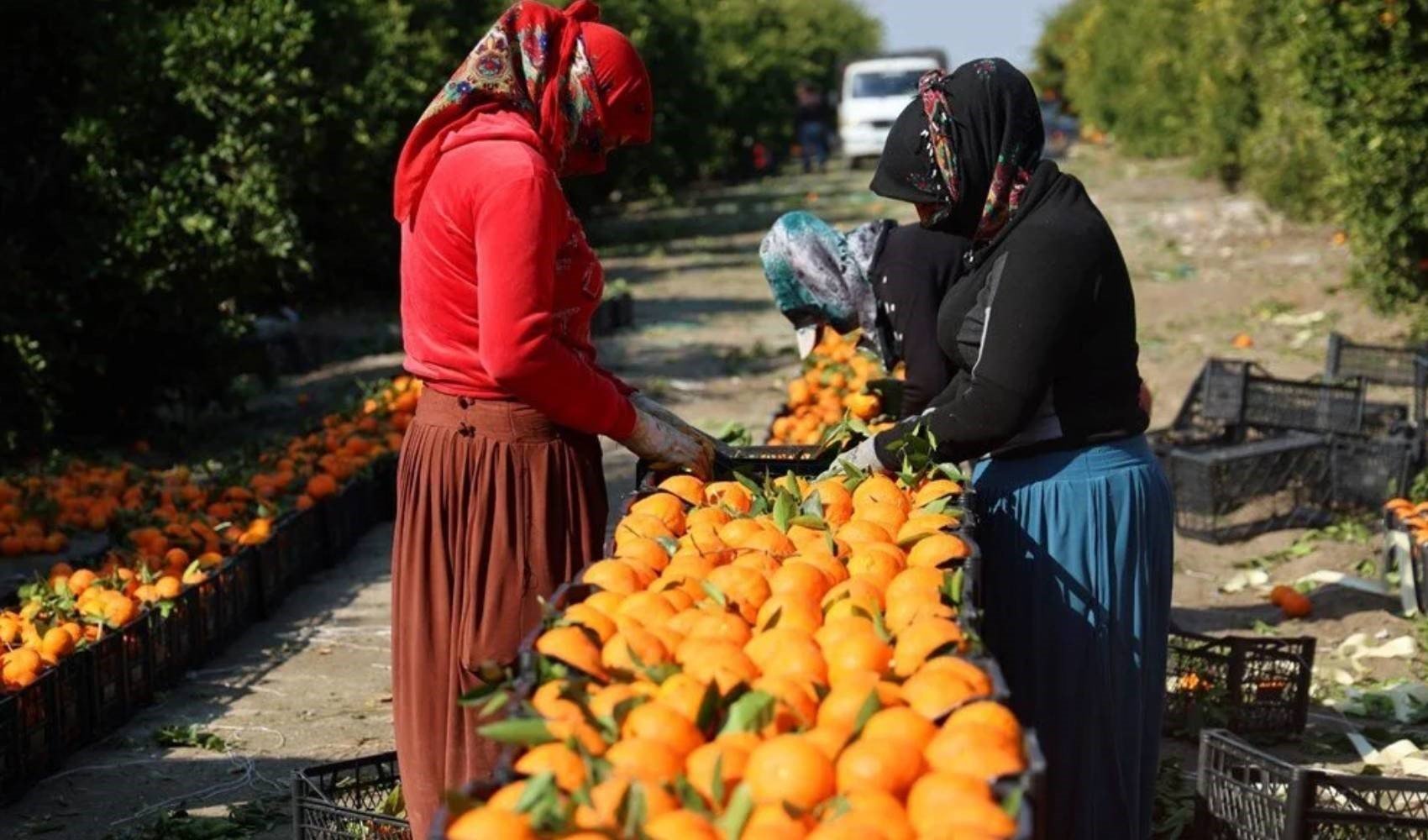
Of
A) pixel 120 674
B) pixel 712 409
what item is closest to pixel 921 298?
pixel 120 674

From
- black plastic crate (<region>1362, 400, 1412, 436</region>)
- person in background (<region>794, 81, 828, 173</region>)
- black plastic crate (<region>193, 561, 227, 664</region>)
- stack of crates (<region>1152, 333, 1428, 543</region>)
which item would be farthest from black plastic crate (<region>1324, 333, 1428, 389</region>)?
person in background (<region>794, 81, 828, 173</region>)

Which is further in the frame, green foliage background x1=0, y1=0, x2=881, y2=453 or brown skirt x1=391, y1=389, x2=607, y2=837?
green foliage background x1=0, y1=0, x2=881, y2=453

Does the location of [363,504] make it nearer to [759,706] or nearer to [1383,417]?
[1383,417]

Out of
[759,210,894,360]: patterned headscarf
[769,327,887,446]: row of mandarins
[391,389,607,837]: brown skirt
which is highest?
[759,210,894,360]: patterned headscarf

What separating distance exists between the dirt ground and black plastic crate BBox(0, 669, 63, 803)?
62 millimetres

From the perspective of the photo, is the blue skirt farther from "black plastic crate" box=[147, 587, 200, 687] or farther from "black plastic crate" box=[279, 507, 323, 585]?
"black plastic crate" box=[279, 507, 323, 585]

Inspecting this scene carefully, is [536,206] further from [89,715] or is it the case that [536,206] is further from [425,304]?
[89,715]

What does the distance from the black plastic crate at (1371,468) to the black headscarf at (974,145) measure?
550 centimetres

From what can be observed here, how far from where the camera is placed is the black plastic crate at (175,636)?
6105 mm

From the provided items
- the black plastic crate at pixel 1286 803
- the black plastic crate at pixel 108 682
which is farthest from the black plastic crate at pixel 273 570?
the black plastic crate at pixel 1286 803

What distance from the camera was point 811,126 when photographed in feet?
151

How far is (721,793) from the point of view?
2.22m

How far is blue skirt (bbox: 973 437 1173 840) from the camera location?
3.62m

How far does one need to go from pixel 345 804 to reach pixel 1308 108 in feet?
35.1
